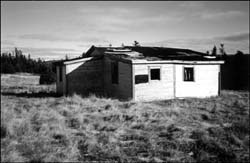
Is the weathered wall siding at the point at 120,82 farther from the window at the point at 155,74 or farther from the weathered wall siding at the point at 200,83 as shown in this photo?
the weathered wall siding at the point at 200,83

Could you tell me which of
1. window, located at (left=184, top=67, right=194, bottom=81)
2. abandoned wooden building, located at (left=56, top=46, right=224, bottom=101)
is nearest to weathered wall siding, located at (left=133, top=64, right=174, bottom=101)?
abandoned wooden building, located at (left=56, top=46, right=224, bottom=101)

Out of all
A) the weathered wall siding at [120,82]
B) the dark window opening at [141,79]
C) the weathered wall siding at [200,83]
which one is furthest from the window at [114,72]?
the weathered wall siding at [200,83]

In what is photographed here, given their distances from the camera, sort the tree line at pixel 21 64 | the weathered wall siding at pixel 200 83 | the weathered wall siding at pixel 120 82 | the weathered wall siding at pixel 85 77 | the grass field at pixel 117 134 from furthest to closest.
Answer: the weathered wall siding at pixel 85 77
the weathered wall siding at pixel 200 83
the weathered wall siding at pixel 120 82
the grass field at pixel 117 134
the tree line at pixel 21 64

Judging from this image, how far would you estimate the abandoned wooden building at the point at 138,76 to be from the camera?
13.6m

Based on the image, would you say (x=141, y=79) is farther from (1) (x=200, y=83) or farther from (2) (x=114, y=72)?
(1) (x=200, y=83)

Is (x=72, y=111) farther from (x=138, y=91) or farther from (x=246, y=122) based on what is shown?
(x=246, y=122)

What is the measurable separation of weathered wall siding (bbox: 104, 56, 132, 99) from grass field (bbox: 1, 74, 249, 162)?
318 cm

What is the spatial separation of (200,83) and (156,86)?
363 centimetres

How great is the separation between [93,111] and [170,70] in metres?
6.44

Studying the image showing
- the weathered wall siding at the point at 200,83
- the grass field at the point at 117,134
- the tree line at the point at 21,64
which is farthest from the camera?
the weathered wall siding at the point at 200,83

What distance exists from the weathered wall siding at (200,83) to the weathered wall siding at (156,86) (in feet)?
2.15

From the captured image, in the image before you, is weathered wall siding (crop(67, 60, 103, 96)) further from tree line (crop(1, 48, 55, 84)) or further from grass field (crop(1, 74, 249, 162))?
tree line (crop(1, 48, 55, 84))

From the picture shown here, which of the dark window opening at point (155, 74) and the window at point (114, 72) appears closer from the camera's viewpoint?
the dark window opening at point (155, 74)

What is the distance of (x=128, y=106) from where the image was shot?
11609mm
